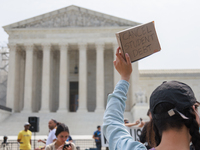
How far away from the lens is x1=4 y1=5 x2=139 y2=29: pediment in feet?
139

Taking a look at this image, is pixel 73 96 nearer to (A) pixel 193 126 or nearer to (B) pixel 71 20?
(B) pixel 71 20

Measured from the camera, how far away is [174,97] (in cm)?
195

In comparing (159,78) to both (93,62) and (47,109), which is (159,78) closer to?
(93,62)

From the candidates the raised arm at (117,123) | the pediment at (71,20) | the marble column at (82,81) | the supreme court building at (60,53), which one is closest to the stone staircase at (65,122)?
the supreme court building at (60,53)

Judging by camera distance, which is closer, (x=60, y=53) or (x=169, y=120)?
(x=169, y=120)

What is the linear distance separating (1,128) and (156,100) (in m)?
34.2

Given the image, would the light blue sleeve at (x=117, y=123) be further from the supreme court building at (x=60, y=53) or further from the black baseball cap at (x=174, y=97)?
the supreme court building at (x=60, y=53)

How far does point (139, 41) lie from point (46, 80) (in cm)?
3941

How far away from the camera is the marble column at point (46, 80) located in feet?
133

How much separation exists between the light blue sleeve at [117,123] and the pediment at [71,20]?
133 feet

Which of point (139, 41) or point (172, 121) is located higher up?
point (139, 41)

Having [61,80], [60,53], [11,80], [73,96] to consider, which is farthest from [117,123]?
[73,96]

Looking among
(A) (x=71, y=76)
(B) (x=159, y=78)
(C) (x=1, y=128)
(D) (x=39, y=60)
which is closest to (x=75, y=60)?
(A) (x=71, y=76)

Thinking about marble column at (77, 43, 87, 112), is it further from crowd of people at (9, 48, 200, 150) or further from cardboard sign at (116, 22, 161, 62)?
crowd of people at (9, 48, 200, 150)
